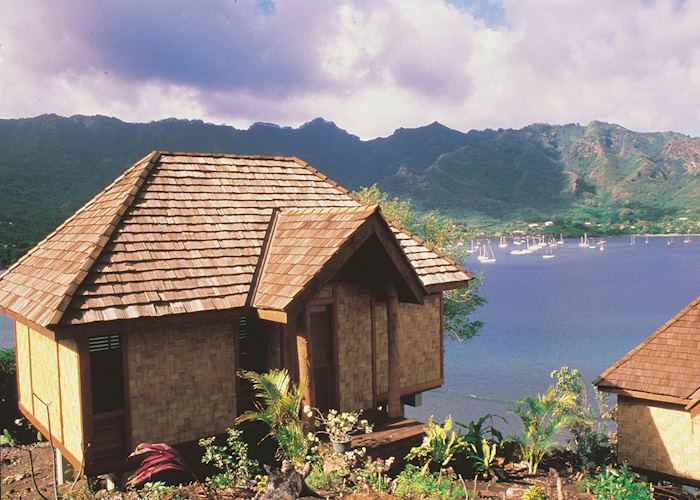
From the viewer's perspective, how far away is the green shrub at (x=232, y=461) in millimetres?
8591

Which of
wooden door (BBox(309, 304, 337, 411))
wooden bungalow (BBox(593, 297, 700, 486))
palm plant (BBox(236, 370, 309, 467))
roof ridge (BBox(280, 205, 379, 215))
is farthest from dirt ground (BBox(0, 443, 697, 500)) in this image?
roof ridge (BBox(280, 205, 379, 215))

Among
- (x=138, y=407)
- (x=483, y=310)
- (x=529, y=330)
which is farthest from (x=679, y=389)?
(x=483, y=310)

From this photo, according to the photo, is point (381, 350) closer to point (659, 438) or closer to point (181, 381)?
point (181, 381)

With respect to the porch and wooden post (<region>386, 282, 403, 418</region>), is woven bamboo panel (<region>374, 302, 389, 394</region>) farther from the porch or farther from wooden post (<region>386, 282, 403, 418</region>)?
the porch

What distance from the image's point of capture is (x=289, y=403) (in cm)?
892

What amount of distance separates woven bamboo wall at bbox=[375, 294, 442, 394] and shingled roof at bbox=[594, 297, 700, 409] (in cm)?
502

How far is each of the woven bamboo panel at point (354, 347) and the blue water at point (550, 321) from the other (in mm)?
30401

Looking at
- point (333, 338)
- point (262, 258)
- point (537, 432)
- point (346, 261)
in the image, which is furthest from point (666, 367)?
point (262, 258)

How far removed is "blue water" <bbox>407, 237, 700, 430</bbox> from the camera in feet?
151

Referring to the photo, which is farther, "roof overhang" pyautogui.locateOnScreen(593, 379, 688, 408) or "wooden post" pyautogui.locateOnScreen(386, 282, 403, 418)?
"roof overhang" pyautogui.locateOnScreen(593, 379, 688, 408)

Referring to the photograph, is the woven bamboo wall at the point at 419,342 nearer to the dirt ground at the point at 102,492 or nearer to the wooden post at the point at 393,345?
the wooden post at the point at 393,345

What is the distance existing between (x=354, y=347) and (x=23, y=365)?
720 cm

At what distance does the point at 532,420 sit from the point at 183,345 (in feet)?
23.1

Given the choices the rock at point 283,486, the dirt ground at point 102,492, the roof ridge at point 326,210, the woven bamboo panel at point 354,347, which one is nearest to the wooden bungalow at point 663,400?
the dirt ground at point 102,492
